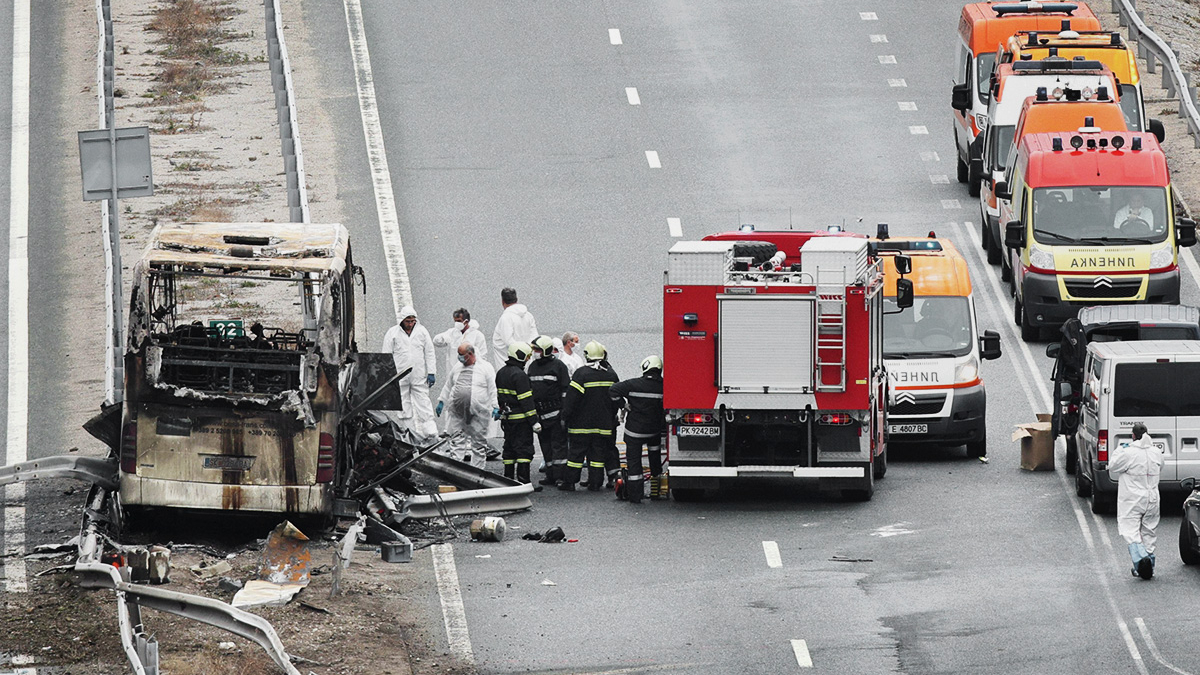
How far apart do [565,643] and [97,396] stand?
10.1m

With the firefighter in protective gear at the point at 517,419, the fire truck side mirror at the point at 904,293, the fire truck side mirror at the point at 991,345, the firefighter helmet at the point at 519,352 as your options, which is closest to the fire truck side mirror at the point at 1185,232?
the fire truck side mirror at the point at 991,345

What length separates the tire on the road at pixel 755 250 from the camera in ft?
74.7

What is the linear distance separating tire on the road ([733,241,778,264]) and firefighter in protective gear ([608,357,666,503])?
1.47 m

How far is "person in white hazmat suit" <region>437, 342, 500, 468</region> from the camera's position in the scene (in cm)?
2369

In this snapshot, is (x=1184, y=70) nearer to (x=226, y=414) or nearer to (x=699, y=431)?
(x=699, y=431)

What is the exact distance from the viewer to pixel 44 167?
114ft

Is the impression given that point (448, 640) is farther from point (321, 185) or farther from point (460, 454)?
point (321, 185)

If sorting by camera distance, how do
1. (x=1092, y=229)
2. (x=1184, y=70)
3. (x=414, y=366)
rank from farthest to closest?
(x=1184, y=70) → (x=1092, y=229) → (x=414, y=366)

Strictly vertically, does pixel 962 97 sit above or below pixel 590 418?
above

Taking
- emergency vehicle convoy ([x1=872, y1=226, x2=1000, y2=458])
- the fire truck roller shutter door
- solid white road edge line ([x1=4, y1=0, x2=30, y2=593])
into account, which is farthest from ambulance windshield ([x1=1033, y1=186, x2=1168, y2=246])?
solid white road edge line ([x1=4, y1=0, x2=30, y2=593])

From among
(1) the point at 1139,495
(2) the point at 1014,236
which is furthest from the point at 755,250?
(2) the point at 1014,236

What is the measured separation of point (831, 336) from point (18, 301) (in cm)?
1236

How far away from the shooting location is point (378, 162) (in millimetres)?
35406

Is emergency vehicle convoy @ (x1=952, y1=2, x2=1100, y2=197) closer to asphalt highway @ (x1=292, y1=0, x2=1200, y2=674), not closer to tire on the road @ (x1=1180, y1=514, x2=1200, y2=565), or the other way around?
asphalt highway @ (x1=292, y1=0, x2=1200, y2=674)
